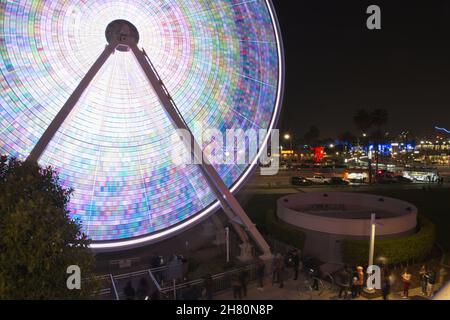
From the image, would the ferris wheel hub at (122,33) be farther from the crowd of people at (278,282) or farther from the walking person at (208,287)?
the walking person at (208,287)

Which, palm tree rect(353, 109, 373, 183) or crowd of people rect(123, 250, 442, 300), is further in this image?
palm tree rect(353, 109, 373, 183)

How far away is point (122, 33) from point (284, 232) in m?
10.4

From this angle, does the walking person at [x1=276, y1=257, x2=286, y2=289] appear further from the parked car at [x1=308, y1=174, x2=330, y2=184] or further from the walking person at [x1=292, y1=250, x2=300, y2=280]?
the parked car at [x1=308, y1=174, x2=330, y2=184]

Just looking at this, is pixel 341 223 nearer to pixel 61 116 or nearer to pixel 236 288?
pixel 236 288

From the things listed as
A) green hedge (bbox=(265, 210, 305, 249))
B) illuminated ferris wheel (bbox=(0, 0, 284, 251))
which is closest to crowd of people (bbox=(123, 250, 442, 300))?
illuminated ferris wheel (bbox=(0, 0, 284, 251))

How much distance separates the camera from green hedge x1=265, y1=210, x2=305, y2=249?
14.3 m

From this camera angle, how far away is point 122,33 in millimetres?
10367

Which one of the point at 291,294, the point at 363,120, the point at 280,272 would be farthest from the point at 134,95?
the point at 363,120

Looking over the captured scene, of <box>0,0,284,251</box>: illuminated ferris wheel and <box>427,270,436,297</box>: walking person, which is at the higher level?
<box>0,0,284,251</box>: illuminated ferris wheel

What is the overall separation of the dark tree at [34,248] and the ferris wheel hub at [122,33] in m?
5.64

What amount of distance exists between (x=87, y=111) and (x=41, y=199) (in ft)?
21.6

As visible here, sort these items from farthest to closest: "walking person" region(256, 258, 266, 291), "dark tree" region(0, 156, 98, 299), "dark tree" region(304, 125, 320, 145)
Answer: "dark tree" region(304, 125, 320, 145) < "walking person" region(256, 258, 266, 291) < "dark tree" region(0, 156, 98, 299)

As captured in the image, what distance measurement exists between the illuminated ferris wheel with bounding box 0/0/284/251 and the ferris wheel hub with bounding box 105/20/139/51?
1.6 inches
